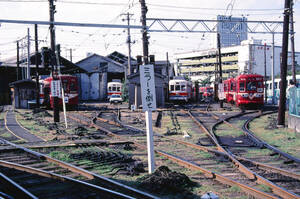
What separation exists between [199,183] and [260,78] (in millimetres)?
22053

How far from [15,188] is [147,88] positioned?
346 cm

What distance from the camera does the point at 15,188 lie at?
6.74 meters

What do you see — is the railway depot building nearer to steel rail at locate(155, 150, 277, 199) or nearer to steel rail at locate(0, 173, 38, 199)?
steel rail at locate(155, 150, 277, 199)

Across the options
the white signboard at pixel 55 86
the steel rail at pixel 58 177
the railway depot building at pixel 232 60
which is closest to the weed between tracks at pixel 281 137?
the steel rail at pixel 58 177

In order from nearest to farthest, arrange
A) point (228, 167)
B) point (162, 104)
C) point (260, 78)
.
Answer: point (228, 167) < point (260, 78) < point (162, 104)

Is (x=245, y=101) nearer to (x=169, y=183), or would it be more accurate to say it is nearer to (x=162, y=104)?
(x=162, y=104)

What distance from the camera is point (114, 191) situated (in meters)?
6.24

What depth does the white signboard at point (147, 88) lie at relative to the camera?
7867 millimetres

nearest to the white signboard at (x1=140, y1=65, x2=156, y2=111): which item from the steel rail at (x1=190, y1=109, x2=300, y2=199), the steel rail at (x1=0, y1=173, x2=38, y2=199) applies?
the steel rail at (x1=190, y1=109, x2=300, y2=199)

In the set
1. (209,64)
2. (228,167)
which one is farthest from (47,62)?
(209,64)

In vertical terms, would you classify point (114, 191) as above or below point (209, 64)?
below

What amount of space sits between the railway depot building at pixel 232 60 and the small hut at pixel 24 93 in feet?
141

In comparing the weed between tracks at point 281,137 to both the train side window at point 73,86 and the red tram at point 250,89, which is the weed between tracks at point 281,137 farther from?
the train side window at point 73,86

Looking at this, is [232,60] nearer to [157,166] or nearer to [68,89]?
[68,89]
